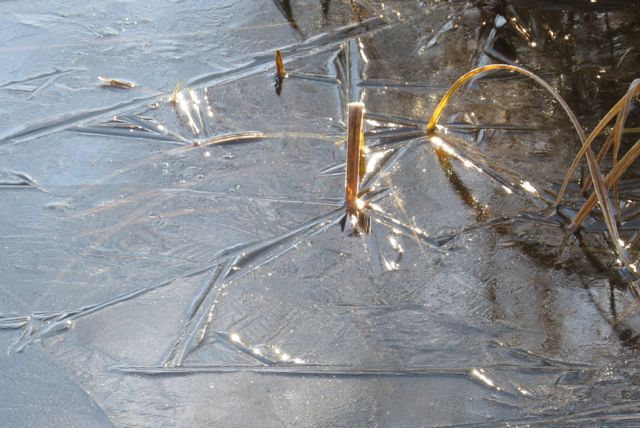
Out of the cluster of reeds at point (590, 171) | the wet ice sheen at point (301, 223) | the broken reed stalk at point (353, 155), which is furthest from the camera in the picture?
the broken reed stalk at point (353, 155)

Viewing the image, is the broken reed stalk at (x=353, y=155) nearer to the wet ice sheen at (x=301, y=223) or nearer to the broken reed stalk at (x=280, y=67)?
the wet ice sheen at (x=301, y=223)

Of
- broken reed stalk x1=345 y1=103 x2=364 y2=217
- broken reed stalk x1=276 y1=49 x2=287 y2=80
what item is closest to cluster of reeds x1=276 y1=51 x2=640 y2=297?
broken reed stalk x1=345 y1=103 x2=364 y2=217

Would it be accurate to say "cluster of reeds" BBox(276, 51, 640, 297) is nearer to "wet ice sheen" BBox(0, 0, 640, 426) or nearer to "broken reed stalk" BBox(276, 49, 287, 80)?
"wet ice sheen" BBox(0, 0, 640, 426)

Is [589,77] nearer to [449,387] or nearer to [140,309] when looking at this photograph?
[449,387]

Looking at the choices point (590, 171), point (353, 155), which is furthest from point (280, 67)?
point (590, 171)

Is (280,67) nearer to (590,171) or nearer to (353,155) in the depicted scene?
(353,155)

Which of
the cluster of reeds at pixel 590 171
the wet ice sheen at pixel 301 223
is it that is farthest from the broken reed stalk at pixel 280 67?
the cluster of reeds at pixel 590 171
